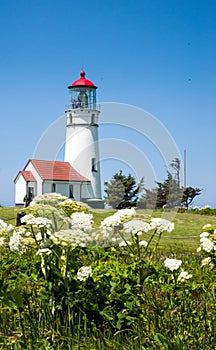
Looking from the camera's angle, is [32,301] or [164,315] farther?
[32,301]

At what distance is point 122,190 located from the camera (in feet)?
31.2

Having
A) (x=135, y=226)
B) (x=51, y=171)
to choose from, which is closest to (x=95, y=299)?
(x=135, y=226)

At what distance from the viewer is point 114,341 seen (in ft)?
11.3

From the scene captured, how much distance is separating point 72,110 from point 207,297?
26240 millimetres

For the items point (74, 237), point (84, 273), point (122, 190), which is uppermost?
point (122, 190)

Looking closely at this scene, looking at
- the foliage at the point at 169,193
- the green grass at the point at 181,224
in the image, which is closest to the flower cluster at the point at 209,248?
the foliage at the point at 169,193

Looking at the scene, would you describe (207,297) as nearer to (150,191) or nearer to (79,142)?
(150,191)

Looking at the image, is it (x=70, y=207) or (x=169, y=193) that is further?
(x=169, y=193)

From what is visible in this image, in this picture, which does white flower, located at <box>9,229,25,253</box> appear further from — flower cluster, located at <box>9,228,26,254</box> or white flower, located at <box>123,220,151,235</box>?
white flower, located at <box>123,220,151,235</box>

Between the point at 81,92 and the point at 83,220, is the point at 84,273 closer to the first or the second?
the point at 83,220

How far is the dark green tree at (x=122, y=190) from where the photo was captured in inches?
359

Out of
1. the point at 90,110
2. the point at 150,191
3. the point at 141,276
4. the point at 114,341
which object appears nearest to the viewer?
the point at 114,341

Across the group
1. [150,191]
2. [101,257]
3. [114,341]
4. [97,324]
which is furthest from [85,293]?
[150,191]

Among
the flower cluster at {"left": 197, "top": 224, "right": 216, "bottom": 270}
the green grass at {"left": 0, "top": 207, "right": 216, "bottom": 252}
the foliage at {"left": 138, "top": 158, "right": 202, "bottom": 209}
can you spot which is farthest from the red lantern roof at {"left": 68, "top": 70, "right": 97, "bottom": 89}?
the flower cluster at {"left": 197, "top": 224, "right": 216, "bottom": 270}
